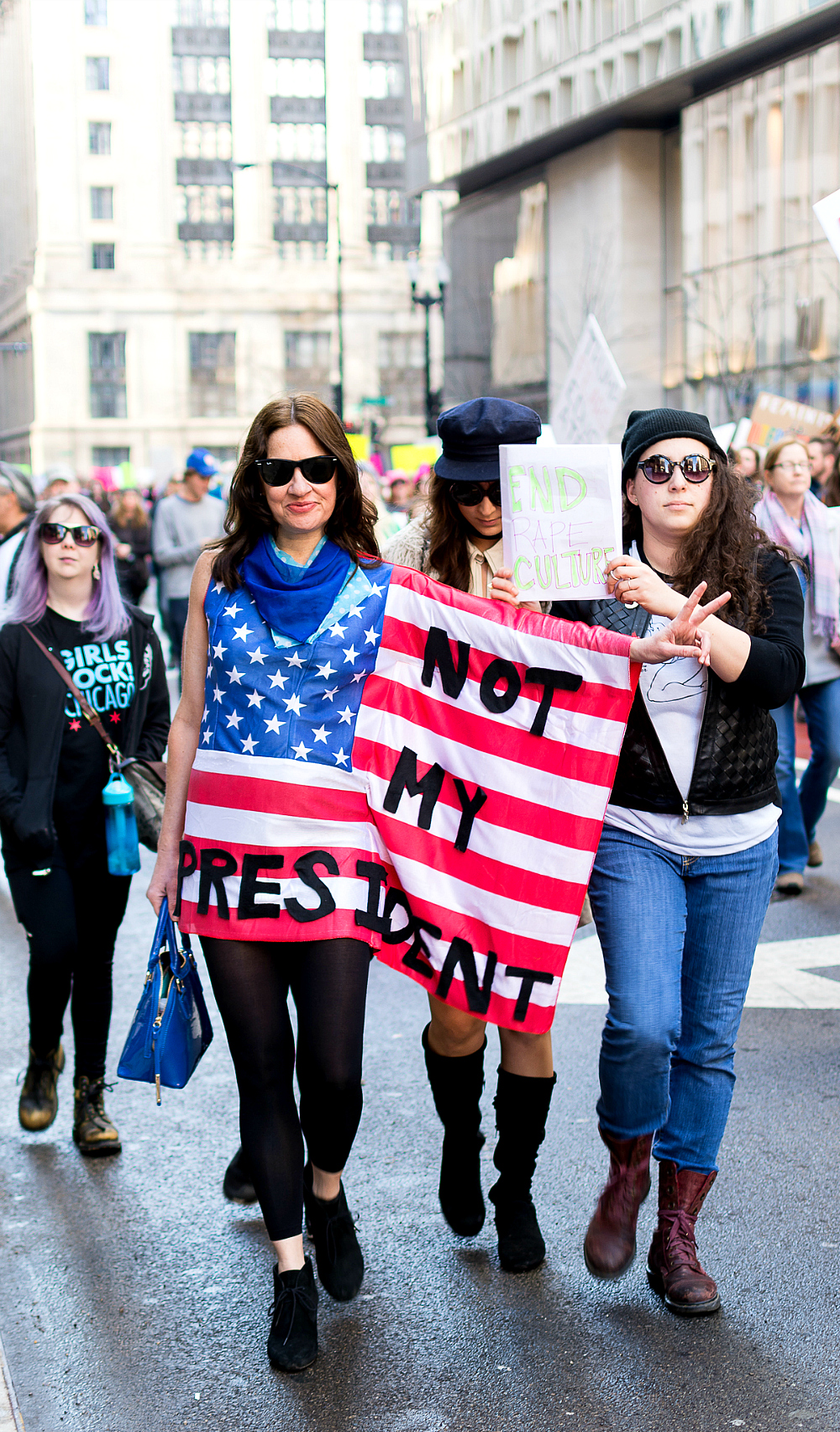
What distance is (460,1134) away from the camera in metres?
4.07

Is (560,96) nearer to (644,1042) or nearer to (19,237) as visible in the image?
(644,1042)

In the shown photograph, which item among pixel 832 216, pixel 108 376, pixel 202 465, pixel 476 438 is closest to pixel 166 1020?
pixel 476 438


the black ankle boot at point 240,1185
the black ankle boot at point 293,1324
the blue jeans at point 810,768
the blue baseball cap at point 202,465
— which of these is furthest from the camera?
the blue baseball cap at point 202,465

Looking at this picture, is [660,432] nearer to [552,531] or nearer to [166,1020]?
[552,531]

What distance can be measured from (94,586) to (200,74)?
94.3 metres

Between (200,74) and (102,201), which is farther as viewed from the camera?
(200,74)

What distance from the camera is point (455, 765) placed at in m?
3.83

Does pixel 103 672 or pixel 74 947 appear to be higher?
pixel 103 672

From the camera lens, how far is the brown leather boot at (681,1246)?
3672mm

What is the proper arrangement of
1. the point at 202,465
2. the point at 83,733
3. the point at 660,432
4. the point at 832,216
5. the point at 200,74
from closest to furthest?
the point at 660,432 < the point at 83,733 < the point at 832,216 < the point at 202,465 < the point at 200,74

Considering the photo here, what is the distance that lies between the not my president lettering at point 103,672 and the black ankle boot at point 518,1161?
5.58ft

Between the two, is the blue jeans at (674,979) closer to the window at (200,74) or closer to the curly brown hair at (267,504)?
the curly brown hair at (267,504)

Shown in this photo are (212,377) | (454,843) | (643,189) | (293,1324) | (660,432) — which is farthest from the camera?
(212,377)

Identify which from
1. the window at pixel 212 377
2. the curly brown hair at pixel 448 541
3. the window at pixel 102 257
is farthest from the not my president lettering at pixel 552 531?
the window at pixel 102 257
